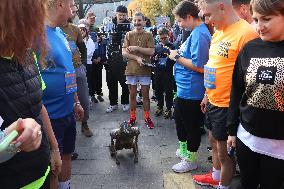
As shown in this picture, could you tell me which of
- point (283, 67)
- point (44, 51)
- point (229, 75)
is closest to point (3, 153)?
point (44, 51)

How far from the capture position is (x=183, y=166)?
3961mm

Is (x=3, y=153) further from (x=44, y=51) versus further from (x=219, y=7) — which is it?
(x=219, y=7)

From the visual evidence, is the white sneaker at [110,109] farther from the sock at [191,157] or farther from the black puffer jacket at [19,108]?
the black puffer jacket at [19,108]

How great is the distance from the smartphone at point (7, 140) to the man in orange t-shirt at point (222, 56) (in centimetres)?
202

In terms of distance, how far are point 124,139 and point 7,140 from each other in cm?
318

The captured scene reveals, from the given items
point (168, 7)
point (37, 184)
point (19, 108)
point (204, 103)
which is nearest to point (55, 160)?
point (37, 184)

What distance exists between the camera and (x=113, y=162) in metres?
4.25

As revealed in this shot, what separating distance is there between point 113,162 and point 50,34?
7.12 ft

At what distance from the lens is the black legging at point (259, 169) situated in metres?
2.07

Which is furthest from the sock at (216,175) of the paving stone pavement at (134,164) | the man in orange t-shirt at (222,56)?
the man in orange t-shirt at (222,56)

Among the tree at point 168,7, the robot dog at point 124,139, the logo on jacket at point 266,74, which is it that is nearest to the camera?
the logo on jacket at point 266,74

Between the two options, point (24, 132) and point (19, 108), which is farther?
point (19, 108)

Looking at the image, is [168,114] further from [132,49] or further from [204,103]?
[204,103]

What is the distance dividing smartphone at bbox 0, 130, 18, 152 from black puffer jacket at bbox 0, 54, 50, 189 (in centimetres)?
24
